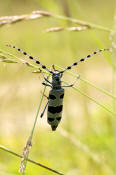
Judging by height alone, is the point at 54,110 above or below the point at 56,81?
below

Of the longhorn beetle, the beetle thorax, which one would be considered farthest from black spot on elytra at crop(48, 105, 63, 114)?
the beetle thorax

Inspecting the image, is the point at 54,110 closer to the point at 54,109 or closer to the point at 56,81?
the point at 54,109

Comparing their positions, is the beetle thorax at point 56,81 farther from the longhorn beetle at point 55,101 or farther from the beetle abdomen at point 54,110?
the beetle abdomen at point 54,110

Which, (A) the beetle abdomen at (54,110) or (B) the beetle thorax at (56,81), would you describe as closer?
(A) the beetle abdomen at (54,110)

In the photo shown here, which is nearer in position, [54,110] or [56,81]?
[54,110]

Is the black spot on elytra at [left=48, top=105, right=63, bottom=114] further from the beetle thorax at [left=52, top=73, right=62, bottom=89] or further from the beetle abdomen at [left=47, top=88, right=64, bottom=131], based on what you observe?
the beetle thorax at [left=52, top=73, right=62, bottom=89]

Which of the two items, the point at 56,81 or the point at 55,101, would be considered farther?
the point at 56,81

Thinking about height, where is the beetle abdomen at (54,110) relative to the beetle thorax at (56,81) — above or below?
below

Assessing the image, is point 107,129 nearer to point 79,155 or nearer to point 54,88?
point 79,155

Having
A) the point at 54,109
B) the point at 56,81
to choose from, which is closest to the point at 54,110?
the point at 54,109

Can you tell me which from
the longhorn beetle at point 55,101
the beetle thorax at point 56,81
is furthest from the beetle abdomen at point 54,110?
the beetle thorax at point 56,81

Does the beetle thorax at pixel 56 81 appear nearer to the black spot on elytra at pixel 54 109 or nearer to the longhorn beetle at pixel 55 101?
the longhorn beetle at pixel 55 101
